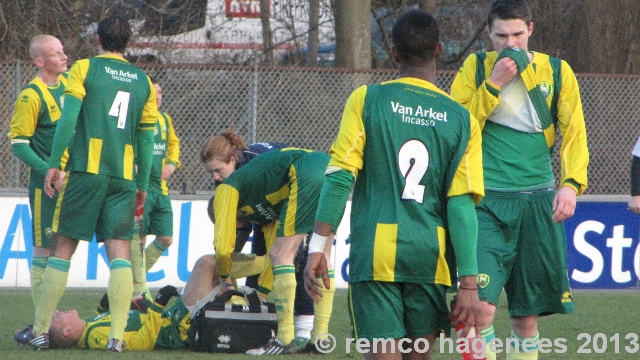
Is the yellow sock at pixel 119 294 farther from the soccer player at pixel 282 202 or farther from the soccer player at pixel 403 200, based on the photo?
the soccer player at pixel 403 200

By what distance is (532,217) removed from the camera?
497 centimetres

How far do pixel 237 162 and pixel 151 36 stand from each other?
9767 millimetres

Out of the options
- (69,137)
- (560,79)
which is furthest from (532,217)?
(69,137)

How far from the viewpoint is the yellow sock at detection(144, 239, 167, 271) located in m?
9.70

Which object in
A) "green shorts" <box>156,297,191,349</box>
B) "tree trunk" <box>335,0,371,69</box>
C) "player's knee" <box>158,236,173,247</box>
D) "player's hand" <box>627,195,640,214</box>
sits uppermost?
"tree trunk" <box>335,0,371,69</box>

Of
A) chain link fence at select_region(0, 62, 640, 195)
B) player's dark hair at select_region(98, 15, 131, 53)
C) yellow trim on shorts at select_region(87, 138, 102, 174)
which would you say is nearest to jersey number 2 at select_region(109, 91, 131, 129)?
yellow trim on shorts at select_region(87, 138, 102, 174)

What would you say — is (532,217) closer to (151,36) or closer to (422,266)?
(422,266)

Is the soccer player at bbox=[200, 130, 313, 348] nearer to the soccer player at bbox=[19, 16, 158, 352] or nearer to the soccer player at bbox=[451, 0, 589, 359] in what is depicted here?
the soccer player at bbox=[19, 16, 158, 352]

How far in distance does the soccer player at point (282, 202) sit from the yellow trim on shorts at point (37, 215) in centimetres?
165

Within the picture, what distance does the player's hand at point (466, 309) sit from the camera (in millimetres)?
3717

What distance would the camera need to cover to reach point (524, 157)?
4.98 m

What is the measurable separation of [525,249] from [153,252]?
5448mm

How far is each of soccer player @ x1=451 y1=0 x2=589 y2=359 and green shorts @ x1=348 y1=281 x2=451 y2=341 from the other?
106 centimetres

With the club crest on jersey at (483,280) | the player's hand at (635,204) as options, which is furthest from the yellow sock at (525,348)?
the player's hand at (635,204)
